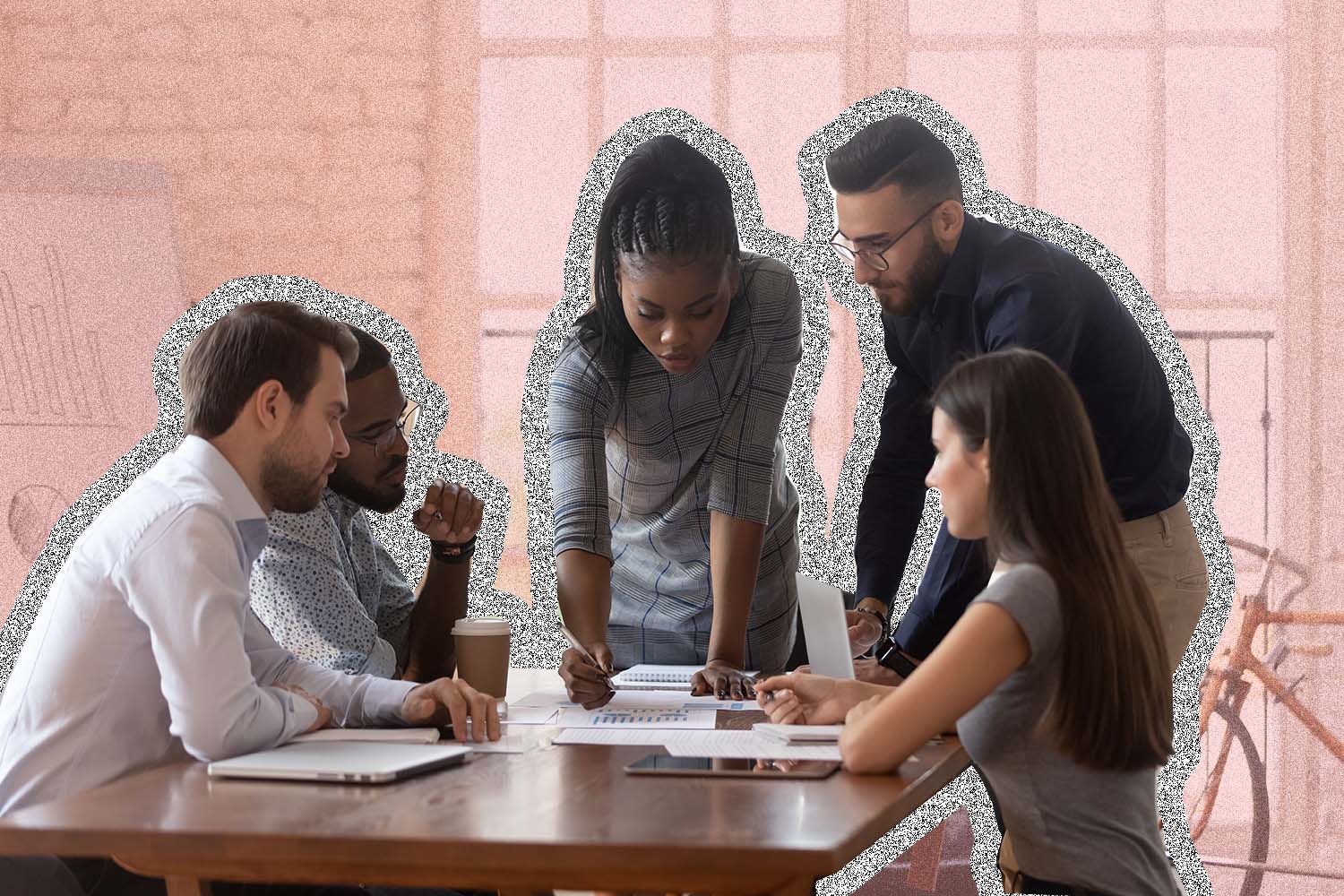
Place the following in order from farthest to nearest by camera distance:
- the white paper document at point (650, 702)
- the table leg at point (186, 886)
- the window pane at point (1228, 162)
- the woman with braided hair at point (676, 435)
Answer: the window pane at point (1228, 162), the woman with braided hair at point (676, 435), the white paper document at point (650, 702), the table leg at point (186, 886)

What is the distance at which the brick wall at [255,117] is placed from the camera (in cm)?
273

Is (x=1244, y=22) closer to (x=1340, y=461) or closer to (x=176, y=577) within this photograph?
(x=1340, y=461)

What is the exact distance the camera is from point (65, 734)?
4.11 feet

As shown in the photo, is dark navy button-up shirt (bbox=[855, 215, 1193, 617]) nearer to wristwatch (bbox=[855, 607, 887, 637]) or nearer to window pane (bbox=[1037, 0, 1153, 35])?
wristwatch (bbox=[855, 607, 887, 637])

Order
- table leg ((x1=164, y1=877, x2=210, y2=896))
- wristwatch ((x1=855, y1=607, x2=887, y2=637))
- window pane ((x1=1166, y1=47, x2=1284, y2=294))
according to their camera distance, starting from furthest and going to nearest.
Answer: window pane ((x1=1166, y1=47, x2=1284, y2=294)), wristwatch ((x1=855, y1=607, x2=887, y2=637)), table leg ((x1=164, y1=877, x2=210, y2=896))

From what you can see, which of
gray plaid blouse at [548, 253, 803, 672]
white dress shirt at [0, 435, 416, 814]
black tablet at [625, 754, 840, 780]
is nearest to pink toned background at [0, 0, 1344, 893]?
gray plaid blouse at [548, 253, 803, 672]

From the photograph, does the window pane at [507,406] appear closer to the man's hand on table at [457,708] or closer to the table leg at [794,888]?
the man's hand on table at [457,708]

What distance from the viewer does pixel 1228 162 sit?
2.57 m

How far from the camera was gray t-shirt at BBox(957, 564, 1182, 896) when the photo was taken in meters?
1.15

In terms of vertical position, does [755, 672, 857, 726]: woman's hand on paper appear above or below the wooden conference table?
below

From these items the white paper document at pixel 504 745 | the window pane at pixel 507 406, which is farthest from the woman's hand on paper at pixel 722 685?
the window pane at pixel 507 406

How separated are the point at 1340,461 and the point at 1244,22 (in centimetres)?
88

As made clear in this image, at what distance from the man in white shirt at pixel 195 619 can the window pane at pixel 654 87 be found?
4.60 feet

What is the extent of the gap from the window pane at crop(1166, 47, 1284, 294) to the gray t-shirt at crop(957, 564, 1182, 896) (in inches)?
65.7
